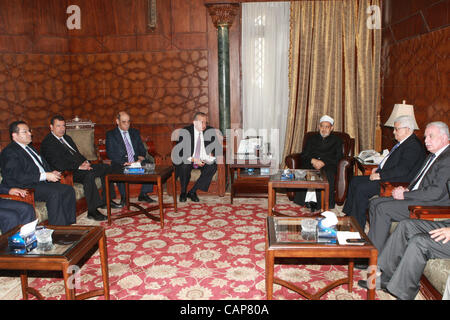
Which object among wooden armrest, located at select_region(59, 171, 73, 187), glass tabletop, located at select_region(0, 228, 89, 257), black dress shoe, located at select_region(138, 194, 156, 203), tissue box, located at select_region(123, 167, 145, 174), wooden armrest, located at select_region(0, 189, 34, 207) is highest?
tissue box, located at select_region(123, 167, 145, 174)

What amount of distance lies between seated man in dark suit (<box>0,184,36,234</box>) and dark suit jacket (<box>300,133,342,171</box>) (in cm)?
350

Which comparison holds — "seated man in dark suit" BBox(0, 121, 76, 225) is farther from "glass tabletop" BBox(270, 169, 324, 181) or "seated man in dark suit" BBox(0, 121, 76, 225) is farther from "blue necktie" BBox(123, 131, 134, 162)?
"glass tabletop" BBox(270, 169, 324, 181)

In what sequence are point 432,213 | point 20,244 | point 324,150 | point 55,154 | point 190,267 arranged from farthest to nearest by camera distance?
point 324,150 < point 55,154 < point 190,267 < point 432,213 < point 20,244

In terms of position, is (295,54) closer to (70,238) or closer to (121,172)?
(121,172)

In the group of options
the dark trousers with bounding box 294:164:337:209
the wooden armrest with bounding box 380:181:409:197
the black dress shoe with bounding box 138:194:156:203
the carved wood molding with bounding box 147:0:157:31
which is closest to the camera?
the wooden armrest with bounding box 380:181:409:197

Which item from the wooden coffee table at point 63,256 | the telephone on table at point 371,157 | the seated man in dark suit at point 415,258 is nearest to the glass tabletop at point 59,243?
the wooden coffee table at point 63,256

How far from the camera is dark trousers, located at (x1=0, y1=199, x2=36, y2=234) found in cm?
331

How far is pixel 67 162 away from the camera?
459cm

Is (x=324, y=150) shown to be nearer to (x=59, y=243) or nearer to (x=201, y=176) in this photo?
(x=201, y=176)

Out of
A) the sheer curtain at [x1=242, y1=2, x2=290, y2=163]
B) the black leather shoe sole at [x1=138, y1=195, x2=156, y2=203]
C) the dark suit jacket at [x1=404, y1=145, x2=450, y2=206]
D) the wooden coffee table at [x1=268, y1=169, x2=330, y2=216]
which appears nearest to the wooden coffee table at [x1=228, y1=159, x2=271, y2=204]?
the wooden coffee table at [x1=268, y1=169, x2=330, y2=216]

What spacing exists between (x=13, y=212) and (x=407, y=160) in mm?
3897

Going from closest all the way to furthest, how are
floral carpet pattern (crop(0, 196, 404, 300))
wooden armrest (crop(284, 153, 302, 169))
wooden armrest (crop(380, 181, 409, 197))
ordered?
floral carpet pattern (crop(0, 196, 404, 300)) → wooden armrest (crop(380, 181, 409, 197)) → wooden armrest (crop(284, 153, 302, 169))

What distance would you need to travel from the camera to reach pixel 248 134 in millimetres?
6668

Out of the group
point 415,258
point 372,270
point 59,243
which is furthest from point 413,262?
point 59,243
